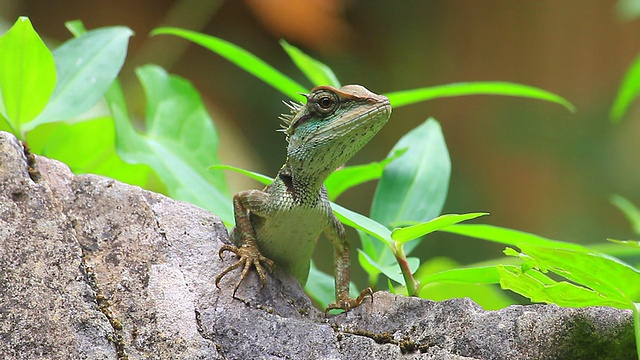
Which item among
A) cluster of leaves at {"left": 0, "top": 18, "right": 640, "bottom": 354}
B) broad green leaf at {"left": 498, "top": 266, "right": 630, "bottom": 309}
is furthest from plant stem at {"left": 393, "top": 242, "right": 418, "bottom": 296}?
broad green leaf at {"left": 498, "top": 266, "right": 630, "bottom": 309}

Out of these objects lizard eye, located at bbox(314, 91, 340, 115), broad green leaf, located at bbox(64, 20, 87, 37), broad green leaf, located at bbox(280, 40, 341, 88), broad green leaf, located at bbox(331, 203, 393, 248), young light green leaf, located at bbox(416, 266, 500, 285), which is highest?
broad green leaf, located at bbox(280, 40, 341, 88)

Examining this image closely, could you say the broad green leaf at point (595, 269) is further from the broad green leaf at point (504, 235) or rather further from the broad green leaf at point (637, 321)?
the broad green leaf at point (504, 235)

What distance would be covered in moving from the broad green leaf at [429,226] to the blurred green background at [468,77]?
647 centimetres

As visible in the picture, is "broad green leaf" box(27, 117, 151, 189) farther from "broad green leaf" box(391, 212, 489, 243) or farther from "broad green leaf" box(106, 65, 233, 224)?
"broad green leaf" box(391, 212, 489, 243)

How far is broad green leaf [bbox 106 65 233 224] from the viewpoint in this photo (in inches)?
101

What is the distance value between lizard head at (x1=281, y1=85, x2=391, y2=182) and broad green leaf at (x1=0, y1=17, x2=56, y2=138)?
0.89 meters

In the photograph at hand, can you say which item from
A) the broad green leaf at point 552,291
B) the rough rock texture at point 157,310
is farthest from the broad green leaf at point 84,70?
the broad green leaf at point 552,291

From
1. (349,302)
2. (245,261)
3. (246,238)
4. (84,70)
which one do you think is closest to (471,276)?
(349,302)

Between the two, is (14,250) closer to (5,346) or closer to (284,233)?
(5,346)

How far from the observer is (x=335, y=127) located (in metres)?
2.45

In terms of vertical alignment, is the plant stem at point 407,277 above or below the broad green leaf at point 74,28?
A: above

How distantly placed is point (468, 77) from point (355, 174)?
760cm

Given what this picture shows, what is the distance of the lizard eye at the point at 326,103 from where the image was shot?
2485mm

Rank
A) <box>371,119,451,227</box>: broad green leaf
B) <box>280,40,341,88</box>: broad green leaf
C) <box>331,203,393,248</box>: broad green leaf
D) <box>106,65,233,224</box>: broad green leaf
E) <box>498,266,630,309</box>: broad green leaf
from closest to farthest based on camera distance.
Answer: <box>498,266,630,309</box>: broad green leaf < <box>331,203,393,248</box>: broad green leaf < <box>106,65,233,224</box>: broad green leaf < <box>371,119,451,227</box>: broad green leaf < <box>280,40,341,88</box>: broad green leaf
